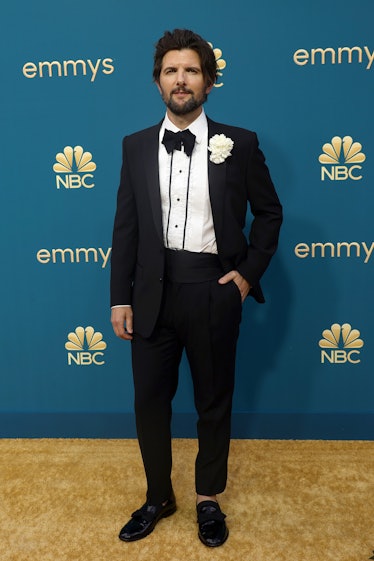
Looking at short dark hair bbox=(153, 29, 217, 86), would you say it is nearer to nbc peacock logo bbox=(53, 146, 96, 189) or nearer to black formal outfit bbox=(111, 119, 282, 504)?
black formal outfit bbox=(111, 119, 282, 504)

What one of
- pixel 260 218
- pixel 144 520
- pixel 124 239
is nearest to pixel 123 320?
pixel 124 239

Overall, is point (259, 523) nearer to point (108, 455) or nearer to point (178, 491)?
point (178, 491)

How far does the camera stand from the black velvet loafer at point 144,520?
1.88 metres

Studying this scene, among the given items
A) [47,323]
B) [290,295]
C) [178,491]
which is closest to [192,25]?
[290,295]

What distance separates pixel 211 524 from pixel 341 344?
1.05 m

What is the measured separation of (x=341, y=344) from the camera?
8.07ft

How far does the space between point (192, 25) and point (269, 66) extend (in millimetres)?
372

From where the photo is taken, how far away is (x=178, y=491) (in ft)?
7.07

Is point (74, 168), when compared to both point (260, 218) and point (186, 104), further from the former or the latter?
point (260, 218)

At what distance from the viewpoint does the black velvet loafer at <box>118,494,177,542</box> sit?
6.15 feet

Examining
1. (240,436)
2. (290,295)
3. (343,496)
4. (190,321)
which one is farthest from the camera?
(240,436)

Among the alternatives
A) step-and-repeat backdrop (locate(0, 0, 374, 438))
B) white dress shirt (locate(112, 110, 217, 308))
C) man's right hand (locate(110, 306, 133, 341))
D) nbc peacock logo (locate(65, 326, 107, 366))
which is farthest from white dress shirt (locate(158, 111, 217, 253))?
nbc peacock logo (locate(65, 326, 107, 366))

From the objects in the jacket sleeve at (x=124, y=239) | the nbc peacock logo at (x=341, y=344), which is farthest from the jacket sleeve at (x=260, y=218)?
the nbc peacock logo at (x=341, y=344)

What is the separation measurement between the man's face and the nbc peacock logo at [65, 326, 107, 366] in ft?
4.12
